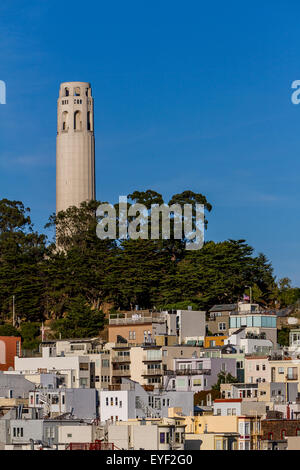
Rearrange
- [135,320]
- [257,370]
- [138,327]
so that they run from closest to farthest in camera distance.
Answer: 1. [257,370]
2. [138,327]
3. [135,320]

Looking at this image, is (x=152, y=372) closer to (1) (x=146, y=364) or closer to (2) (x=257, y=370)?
(1) (x=146, y=364)

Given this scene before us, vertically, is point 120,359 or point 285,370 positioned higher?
point 120,359

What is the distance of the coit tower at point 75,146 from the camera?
128 metres

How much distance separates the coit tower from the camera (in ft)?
419

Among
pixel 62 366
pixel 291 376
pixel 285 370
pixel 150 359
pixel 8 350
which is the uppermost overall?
pixel 8 350

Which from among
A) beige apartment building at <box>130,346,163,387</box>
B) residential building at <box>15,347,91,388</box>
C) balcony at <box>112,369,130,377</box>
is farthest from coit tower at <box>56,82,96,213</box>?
beige apartment building at <box>130,346,163,387</box>

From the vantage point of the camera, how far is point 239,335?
95.9 meters

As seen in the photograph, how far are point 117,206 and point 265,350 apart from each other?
2326 centimetres

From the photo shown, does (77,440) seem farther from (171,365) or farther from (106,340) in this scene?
(106,340)

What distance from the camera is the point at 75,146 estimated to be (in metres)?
130

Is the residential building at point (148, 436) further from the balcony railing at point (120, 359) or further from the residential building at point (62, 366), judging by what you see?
the balcony railing at point (120, 359)

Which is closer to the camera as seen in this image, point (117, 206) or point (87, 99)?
point (117, 206)

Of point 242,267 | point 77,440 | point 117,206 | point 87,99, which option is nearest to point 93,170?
point 87,99

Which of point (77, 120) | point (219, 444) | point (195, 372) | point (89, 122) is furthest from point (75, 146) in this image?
point (219, 444)
